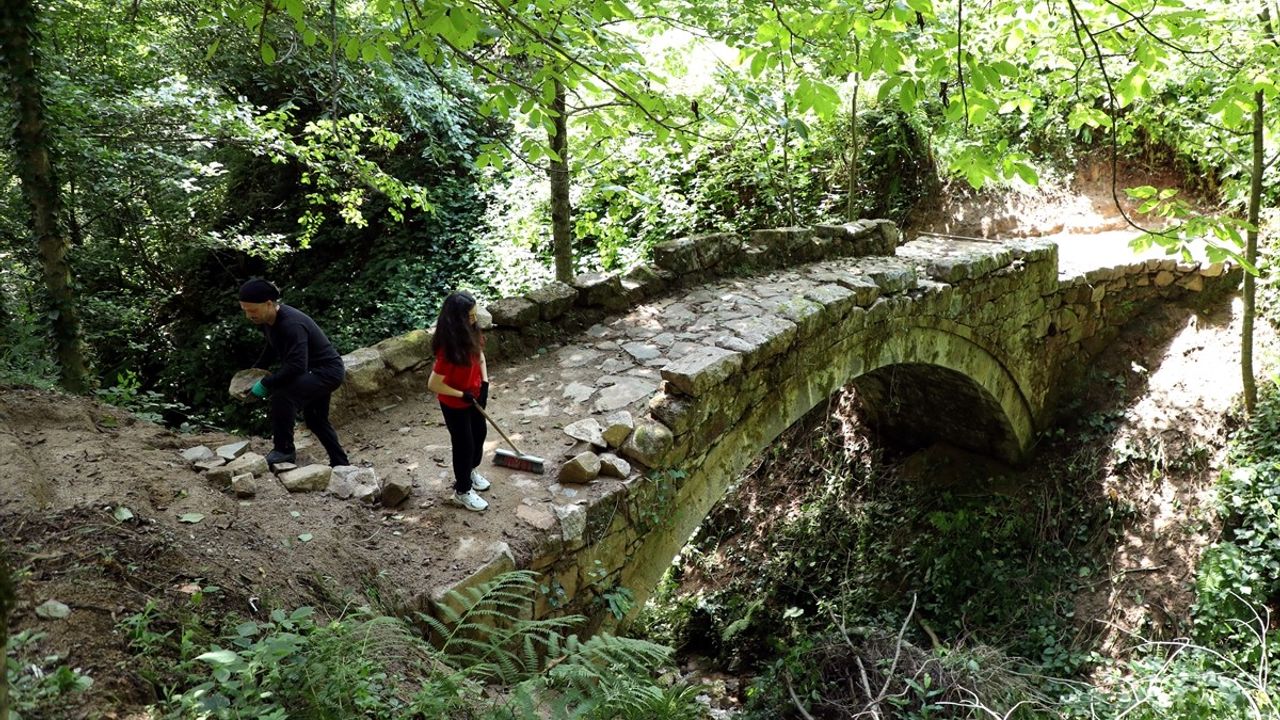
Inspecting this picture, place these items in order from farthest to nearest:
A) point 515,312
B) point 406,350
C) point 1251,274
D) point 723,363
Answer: point 1251,274
point 515,312
point 406,350
point 723,363

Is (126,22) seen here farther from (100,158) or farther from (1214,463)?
(1214,463)

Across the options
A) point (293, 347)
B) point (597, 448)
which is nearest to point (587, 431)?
point (597, 448)

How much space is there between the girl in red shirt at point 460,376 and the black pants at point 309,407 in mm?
771

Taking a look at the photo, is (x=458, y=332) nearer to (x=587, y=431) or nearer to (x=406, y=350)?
(x=587, y=431)

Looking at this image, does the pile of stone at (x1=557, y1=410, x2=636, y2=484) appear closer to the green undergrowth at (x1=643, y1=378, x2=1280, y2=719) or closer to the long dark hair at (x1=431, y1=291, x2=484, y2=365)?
the long dark hair at (x1=431, y1=291, x2=484, y2=365)

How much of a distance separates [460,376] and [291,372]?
93cm

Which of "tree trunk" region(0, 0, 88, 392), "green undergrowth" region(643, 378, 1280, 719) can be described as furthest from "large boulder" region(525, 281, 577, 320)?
"green undergrowth" region(643, 378, 1280, 719)

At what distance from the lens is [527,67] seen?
263 inches

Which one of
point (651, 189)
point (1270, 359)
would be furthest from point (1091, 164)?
point (651, 189)

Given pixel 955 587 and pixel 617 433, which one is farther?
pixel 955 587

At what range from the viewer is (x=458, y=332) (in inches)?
133

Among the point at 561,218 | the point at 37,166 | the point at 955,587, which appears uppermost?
the point at 37,166

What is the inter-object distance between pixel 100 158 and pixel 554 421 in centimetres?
514

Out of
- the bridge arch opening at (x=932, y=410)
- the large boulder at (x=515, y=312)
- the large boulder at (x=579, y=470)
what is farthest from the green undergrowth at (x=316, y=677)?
the bridge arch opening at (x=932, y=410)
